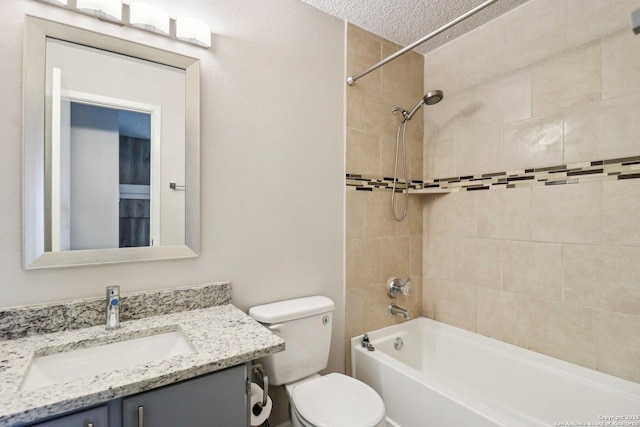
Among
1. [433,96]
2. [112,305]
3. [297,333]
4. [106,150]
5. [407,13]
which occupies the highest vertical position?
[407,13]

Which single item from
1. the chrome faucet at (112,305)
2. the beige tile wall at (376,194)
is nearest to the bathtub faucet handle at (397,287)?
the beige tile wall at (376,194)

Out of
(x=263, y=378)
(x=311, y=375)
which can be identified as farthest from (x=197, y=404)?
(x=311, y=375)

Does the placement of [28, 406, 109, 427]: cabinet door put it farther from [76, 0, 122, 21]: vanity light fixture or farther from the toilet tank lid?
[76, 0, 122, 21]: vanity light fixture

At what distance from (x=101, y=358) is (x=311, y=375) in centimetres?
100

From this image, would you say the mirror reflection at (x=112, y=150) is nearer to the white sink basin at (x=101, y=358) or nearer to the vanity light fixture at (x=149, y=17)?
the vanity light fixture at (x=149, y=17)

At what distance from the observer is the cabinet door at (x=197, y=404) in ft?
2.83

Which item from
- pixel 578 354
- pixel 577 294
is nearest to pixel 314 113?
pixel 577 294

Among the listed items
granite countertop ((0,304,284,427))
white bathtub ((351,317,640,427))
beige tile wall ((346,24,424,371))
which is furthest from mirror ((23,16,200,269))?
white bathtub ((351,317,640,427))

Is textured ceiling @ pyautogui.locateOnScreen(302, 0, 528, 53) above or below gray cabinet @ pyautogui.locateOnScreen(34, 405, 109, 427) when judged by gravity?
above

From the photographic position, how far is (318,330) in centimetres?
163

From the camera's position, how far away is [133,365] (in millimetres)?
1114

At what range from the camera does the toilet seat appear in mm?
1256

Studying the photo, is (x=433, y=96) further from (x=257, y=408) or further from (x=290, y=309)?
(x=257, y=408)

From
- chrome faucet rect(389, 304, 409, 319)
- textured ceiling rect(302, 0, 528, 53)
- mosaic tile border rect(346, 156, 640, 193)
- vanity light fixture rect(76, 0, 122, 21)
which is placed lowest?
chrome faucet rect(389, 304, 409, 319)
